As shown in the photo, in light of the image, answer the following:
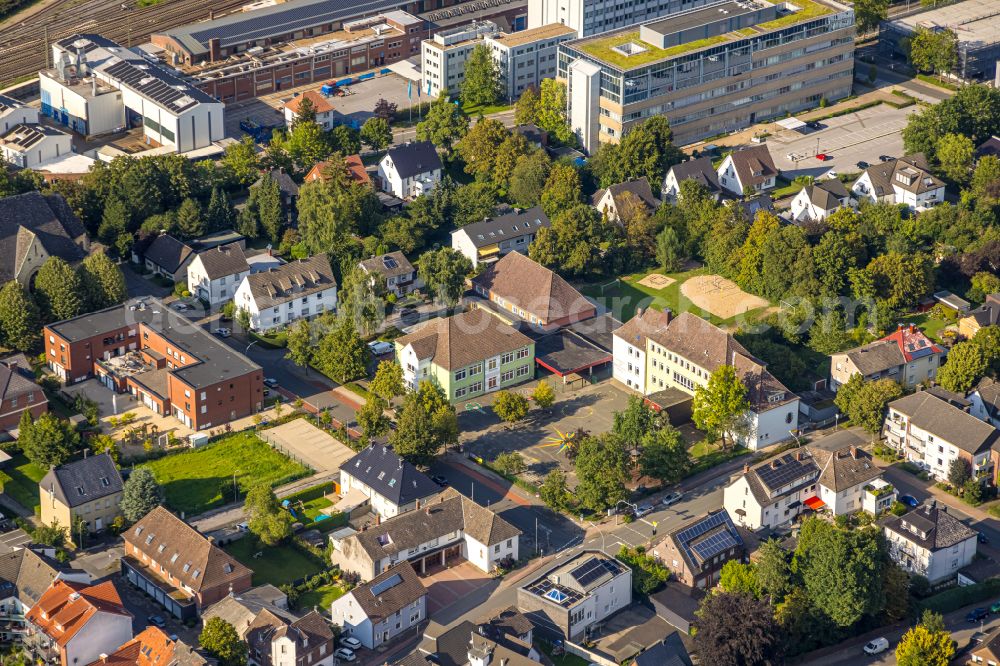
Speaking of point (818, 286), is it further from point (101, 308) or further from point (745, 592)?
point (101, 308)

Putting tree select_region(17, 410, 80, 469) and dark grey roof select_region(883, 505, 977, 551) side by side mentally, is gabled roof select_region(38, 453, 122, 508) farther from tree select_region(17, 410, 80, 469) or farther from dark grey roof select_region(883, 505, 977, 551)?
dark grey roof select_region(883, 505, 977, 551)

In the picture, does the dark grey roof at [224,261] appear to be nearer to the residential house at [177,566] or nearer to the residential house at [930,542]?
the residential house at [177,566]

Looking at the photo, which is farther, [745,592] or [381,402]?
[381,402]

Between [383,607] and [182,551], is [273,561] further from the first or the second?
[383,607]

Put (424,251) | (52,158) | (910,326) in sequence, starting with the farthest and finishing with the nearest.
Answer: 1. (52,158)
2. (424,251)
3. (910,326)

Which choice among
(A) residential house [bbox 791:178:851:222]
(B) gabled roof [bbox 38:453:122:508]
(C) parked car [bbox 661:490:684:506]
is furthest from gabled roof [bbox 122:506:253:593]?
(A) residential house [bbox 791:178:851:222]

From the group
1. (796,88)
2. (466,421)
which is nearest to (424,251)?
(466,421)

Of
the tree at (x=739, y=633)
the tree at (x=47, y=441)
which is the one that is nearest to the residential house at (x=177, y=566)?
the tree at (x=47, y=441)
